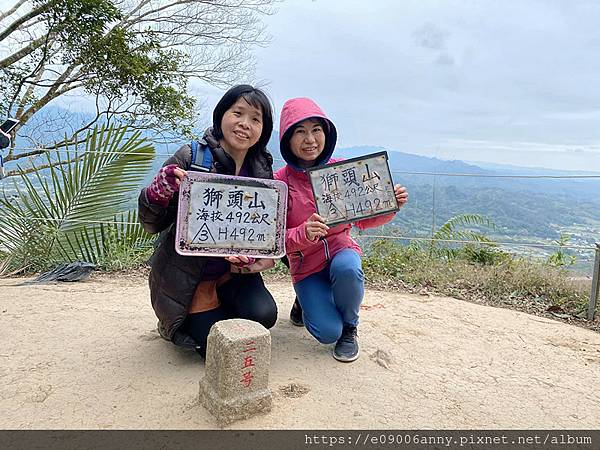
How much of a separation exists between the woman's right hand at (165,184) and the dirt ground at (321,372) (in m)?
0.83

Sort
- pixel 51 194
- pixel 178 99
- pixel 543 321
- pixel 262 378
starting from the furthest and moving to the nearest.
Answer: pixel 178 99
pixel 51 194
pixel 543 321
pixel 262 378

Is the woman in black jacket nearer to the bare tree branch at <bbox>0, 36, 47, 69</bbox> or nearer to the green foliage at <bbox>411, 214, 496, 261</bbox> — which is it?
the green foliage at <bbox>411, 214, 496, 261</bbox>

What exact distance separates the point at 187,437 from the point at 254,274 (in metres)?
0.91

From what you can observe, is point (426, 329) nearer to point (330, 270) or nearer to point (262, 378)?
point (330, 270)

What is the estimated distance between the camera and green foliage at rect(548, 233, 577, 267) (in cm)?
409

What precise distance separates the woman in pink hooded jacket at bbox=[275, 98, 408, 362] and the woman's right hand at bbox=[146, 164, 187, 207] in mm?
593

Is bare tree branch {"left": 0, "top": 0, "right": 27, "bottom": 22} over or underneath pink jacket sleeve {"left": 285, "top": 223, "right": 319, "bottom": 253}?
over

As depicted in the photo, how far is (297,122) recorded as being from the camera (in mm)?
2174

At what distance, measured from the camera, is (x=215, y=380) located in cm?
168

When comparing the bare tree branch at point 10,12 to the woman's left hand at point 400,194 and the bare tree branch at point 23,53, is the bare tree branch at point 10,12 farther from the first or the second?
the woman's left hand at point 400,194

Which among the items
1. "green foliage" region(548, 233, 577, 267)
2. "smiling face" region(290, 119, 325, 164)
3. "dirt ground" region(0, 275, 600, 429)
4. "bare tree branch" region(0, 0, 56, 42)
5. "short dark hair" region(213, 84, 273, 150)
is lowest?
"dirt ground" region(0, 275, 600, 429)

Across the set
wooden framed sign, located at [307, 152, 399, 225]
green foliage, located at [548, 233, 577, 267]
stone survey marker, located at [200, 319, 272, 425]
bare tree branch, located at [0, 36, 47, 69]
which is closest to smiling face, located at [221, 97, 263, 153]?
wooden framed sign, located at [307, 152, 399, 225]

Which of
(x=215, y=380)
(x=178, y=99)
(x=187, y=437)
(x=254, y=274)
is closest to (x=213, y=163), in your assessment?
(x=254, y=274)

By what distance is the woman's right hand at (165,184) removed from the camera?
1.84m
